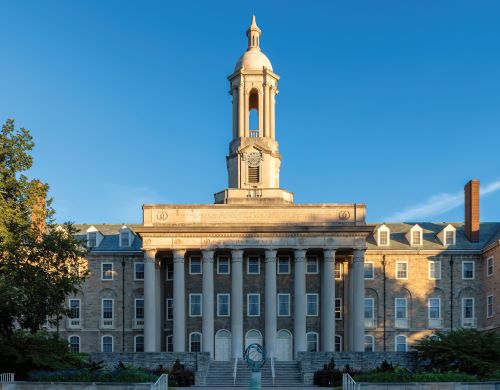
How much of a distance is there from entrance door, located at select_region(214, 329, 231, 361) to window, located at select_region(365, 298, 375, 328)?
12941 mm

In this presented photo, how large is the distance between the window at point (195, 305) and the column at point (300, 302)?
29.2ft

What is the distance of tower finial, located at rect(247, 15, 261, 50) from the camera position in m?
66.5

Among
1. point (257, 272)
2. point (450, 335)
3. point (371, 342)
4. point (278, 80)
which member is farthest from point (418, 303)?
point (278, 80)

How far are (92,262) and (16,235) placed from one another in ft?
92.7

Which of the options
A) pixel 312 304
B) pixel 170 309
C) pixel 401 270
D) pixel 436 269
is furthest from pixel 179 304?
pixel 436 269

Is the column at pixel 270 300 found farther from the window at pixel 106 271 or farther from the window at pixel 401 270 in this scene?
the window at pixel 106 271

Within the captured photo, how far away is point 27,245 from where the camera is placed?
38.3 meters

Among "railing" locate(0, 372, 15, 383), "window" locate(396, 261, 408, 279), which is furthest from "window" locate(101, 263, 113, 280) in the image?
"railing" locate(0, 372, 15, 383)

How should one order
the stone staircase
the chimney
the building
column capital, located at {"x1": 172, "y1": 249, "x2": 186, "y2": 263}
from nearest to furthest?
the stone staircase < the building < column capital, located at {"x1": 172, "y1": 249, "x2": 186, "y2": 263} < the chimney

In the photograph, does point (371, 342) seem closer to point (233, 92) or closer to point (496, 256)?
point (496, 256)

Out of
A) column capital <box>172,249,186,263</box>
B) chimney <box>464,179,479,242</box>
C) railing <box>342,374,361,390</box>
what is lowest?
railing <box>342,374,361,390</box>

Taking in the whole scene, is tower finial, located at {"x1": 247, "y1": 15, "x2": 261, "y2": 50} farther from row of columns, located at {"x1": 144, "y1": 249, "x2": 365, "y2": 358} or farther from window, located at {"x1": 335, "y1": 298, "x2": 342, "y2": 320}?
window, located at {"x1": 335, "y1": 298, "x2": 342, "y2": 320}

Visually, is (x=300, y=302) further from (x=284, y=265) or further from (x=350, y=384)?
(x=350, y=384)

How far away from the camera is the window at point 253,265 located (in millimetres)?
61625
